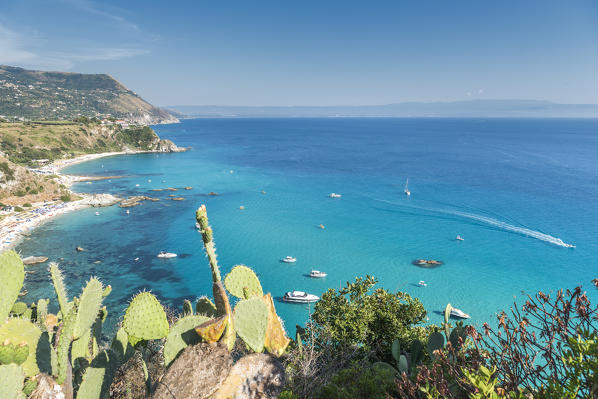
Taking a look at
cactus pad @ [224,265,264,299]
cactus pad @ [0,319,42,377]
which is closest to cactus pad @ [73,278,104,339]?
cactus pad @ [0,319,42,377]

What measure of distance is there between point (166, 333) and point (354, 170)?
70.4 m

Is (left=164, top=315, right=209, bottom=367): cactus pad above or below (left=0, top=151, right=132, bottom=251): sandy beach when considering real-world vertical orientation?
above

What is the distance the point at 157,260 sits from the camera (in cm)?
3098

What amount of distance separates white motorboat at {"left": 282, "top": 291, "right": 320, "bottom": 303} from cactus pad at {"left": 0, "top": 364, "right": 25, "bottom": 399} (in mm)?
20895

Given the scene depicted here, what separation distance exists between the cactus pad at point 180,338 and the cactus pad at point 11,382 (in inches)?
66.9

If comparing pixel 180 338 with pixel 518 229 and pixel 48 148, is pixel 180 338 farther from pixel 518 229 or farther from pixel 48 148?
pixel 48 148

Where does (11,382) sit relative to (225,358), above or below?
above

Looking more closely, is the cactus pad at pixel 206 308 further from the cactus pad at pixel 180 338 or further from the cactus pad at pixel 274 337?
the cactus pad at pixel 180 338

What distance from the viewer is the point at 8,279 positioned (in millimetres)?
5090

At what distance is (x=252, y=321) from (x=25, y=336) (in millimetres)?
3375

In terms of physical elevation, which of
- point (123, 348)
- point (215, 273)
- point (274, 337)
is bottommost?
point (274, 337)

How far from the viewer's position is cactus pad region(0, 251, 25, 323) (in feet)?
16.4

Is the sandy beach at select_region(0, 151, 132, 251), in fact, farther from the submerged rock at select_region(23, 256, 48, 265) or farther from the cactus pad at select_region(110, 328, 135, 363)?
the cactus pad at select_region(110, 328, 135, 363)

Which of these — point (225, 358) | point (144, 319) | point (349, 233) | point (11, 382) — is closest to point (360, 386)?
point (225, 358)
